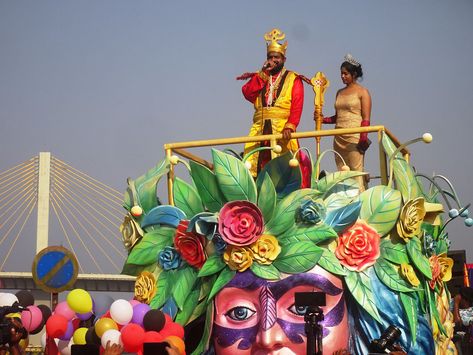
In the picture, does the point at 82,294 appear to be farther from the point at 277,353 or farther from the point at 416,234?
Answer: the point at 416,234

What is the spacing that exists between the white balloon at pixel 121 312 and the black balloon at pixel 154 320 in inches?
13.4

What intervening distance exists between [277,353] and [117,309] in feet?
6.40

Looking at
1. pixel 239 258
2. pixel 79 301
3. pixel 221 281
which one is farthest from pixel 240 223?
pixel 79 301

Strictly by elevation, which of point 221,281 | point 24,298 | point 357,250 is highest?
point 357,250

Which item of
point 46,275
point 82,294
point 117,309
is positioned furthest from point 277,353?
point 46,275

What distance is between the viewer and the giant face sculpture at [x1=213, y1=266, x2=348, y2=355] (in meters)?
11.3

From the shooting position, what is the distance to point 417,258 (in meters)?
12.0

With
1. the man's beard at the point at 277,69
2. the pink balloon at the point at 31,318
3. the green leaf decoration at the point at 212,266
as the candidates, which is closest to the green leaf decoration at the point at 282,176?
the green leaf decoration at the point at 212,266

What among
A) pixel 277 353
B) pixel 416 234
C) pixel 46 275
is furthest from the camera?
pixel 46 275

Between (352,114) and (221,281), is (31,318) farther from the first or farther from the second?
(352,114)

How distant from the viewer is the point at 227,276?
11.6 m

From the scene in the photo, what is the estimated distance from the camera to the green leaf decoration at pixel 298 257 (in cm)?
1133

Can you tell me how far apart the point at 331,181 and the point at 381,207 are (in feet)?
2.25

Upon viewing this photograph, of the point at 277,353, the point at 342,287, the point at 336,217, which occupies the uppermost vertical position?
the point at 336,217
